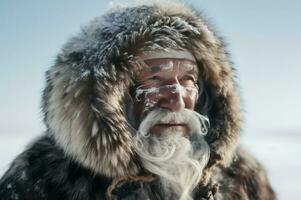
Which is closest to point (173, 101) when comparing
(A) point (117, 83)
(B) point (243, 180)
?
(A) point (117, 83)

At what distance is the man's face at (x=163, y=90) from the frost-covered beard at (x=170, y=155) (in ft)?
0.09

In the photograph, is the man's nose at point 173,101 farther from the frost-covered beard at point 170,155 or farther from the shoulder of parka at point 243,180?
the shoulder of parka at point 243,180

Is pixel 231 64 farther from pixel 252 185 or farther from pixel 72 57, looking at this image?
pixel 72 57

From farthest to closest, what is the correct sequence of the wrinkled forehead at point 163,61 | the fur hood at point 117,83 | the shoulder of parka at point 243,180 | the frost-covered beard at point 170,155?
the shoulder of parka at point 243,180 → the wrinkled forehead at point 163,61 → the frost-covered beard at point 170,155 → the fur hood at point 117,83

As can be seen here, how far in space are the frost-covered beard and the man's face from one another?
0.03 metres

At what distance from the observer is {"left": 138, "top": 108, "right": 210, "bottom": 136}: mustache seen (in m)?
3.11

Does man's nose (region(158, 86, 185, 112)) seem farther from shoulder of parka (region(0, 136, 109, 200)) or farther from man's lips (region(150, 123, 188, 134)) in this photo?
shoulder of parka (region(0, 136, 109, 200))

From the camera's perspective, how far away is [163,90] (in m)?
3.16

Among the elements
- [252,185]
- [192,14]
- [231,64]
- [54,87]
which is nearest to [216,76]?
[231,64]

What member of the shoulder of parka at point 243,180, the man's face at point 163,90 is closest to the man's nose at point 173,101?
the man's face at point 163,90

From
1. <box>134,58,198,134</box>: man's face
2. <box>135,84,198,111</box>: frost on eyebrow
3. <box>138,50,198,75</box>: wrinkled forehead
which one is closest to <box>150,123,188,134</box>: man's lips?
<box>134,58,198,134</box>: man's face

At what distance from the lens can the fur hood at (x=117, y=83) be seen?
9.53ft

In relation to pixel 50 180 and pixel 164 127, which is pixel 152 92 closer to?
pixel 164 127

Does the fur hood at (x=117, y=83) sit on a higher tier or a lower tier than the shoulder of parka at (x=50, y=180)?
higher
